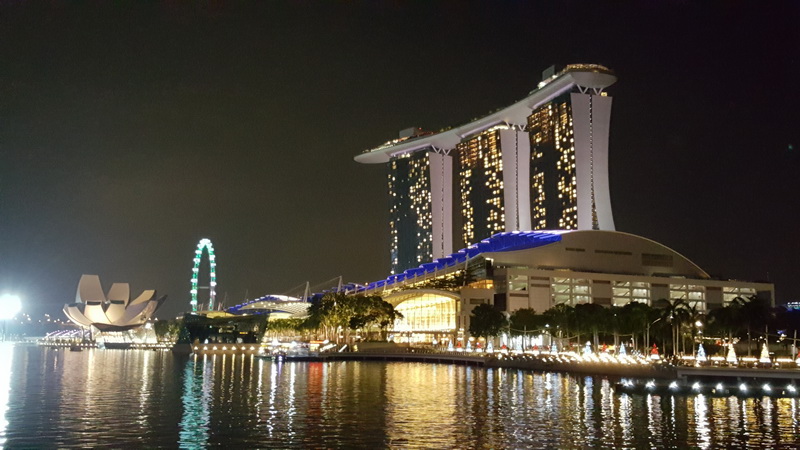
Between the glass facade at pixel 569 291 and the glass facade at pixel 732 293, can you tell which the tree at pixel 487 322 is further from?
the glass facade at pixel 732 293

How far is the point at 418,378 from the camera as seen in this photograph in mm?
66812

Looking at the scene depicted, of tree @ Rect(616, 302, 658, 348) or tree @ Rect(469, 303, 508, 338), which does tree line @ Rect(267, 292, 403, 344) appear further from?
tree @ Rect(616, 302, 658, 348)

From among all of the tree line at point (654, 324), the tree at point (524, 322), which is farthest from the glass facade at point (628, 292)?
the tree at point (524, 322)

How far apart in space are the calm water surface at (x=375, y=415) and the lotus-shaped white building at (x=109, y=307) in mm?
122893

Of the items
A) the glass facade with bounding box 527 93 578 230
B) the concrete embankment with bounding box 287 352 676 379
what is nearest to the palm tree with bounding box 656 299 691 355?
the concrete embankment with bounding box 287 352 676 379

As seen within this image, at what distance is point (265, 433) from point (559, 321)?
67.9 metres

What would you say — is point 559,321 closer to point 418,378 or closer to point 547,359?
point 547,359

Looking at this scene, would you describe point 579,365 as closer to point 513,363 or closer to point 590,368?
point 590,368

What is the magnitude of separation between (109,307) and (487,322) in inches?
4112

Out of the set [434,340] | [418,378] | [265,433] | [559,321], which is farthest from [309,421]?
[434,340]

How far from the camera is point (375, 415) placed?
39375 mm

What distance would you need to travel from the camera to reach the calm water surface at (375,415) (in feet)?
105

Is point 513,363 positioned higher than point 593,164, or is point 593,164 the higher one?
point 593,164

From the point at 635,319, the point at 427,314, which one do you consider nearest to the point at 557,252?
the point at 427,314
